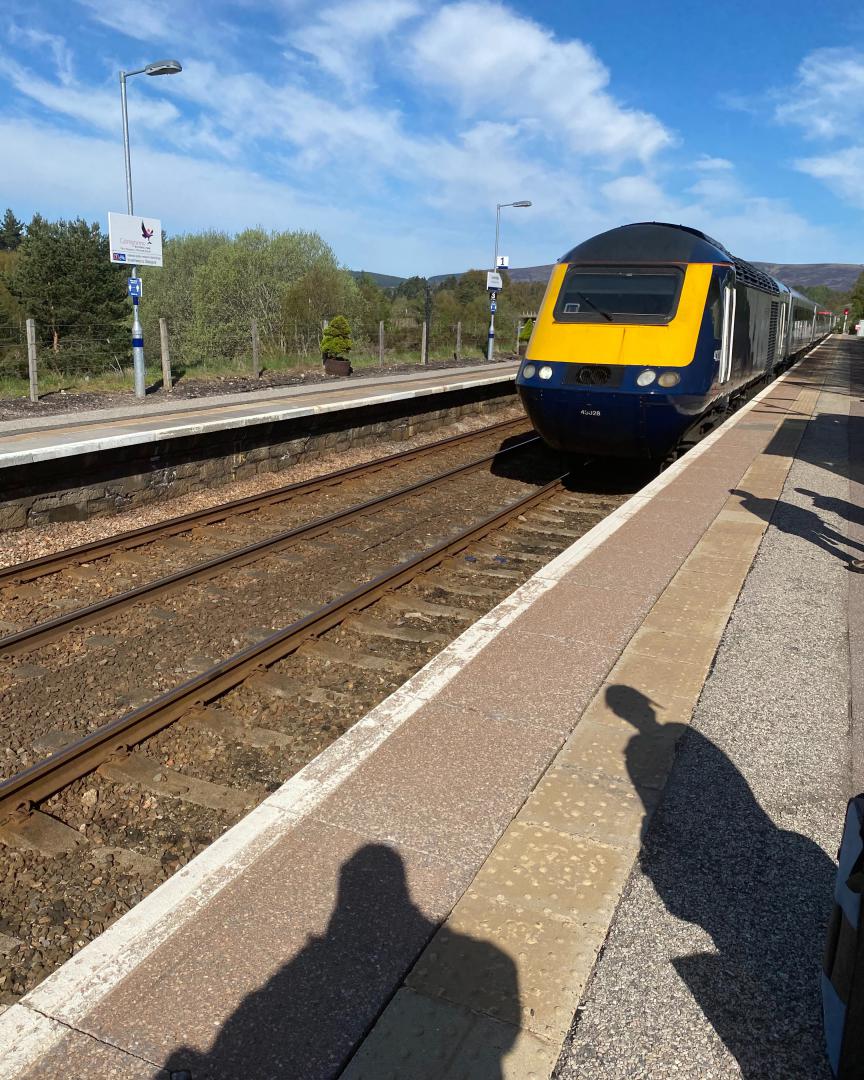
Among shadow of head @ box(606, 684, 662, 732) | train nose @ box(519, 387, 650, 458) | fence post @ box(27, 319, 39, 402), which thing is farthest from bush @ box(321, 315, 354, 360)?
shadow of head @ box(606, 684, 662, 732)

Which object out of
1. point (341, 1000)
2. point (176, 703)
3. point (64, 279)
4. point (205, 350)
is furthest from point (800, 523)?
point (64, 279)

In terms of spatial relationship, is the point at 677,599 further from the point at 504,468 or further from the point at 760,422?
the point at 760,422

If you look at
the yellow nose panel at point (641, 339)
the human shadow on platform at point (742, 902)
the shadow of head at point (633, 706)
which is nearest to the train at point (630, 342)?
the yellow nose panel at point (641, 339)

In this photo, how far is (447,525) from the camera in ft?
30.3

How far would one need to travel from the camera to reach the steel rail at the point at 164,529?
698cm

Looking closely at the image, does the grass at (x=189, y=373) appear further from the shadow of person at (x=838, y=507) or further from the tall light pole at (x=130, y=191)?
the shadow of person at (x=838, y=507)

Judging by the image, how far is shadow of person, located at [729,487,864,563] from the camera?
6898 millimetres

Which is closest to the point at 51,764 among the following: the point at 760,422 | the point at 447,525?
the point at 447,525

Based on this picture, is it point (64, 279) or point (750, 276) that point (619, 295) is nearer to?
point (750, 276)

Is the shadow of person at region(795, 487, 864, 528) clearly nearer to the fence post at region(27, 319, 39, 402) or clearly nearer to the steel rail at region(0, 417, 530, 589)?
the steel rail at region(0, 417, 530, 589)

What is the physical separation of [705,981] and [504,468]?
10.7m

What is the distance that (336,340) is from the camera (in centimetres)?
2353

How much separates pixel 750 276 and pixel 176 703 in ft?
38.2

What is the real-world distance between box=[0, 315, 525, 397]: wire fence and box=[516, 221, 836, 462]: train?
9.84 metres
